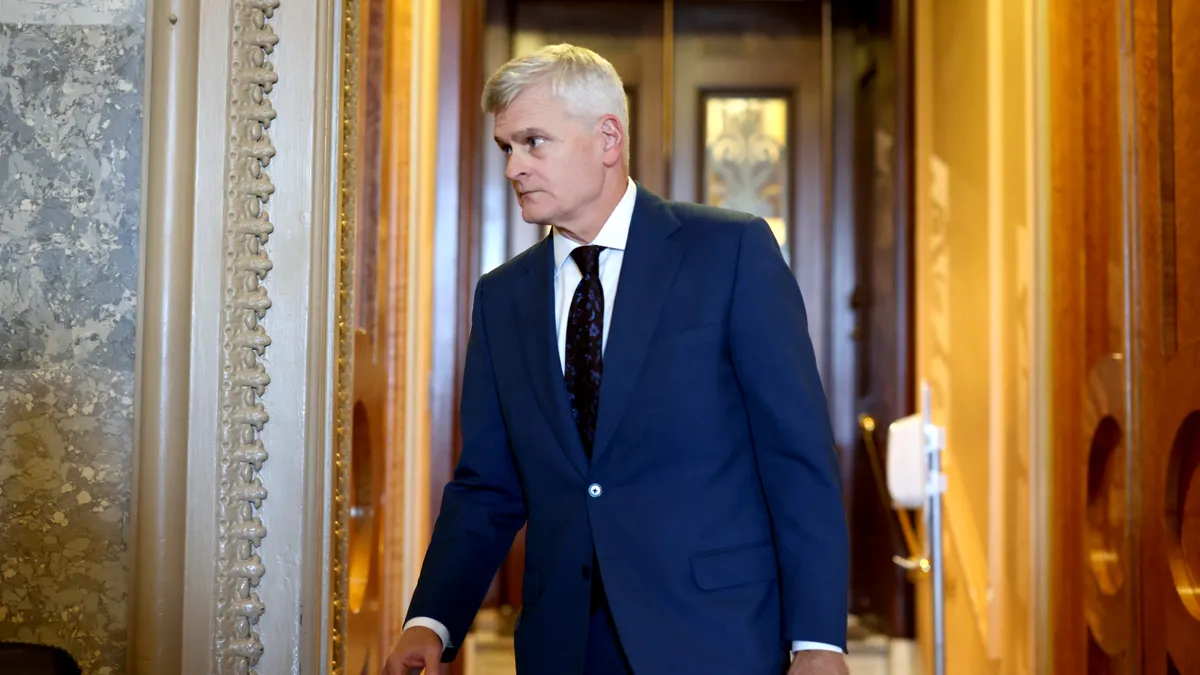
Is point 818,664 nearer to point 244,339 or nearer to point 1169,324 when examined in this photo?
point 244,339

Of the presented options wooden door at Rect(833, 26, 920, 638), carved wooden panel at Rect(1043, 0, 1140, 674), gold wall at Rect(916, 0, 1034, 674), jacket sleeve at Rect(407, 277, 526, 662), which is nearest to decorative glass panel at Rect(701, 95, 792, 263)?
wooden door at Rect(833, 26, 920, 638)

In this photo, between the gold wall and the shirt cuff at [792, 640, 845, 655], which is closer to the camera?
the shirt cuff at [792, 640, 845, 655]

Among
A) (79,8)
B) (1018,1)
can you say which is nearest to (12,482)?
(79,8)

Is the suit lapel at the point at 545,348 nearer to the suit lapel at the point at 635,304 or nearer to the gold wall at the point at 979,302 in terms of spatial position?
the suit lapel at the point at 635,304

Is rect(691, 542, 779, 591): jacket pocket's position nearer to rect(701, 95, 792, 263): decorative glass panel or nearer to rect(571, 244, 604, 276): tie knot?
rect(571, 244, 604, 276): tie knot

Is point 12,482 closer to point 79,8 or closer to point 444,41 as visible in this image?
point 79,8

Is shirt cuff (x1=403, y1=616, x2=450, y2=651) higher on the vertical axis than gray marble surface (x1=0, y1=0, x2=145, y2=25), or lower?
lower

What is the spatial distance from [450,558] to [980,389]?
9.30 feet

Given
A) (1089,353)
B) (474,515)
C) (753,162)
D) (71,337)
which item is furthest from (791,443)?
(753,162)

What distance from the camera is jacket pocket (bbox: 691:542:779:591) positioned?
6.20 ft

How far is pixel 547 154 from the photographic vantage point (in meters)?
2.04

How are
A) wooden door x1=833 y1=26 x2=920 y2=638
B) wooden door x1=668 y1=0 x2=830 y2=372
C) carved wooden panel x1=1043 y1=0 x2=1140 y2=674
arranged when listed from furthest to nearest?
wooden door x1=668 y1=0 x2=830 y2=372 < wooden door x1=833 y1=26 x2=920 y2=638 < carved wooden panel x1=1043 y1=0 x2=1140 y2=674

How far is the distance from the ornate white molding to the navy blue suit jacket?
0.98 feet

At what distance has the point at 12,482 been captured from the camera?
6.04 ft
